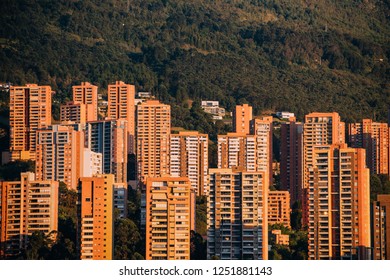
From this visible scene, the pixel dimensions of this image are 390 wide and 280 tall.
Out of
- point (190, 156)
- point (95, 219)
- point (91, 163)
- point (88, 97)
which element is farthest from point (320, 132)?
point (95, 219)

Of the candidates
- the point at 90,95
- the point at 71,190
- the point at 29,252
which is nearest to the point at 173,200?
the point at 29,252

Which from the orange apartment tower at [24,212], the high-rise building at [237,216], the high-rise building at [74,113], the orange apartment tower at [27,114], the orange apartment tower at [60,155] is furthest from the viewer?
the high-rise building at [74,113]

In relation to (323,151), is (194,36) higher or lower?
higher

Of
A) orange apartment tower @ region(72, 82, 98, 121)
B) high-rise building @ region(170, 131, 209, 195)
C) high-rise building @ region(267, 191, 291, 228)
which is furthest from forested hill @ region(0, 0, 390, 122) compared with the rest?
high-rise building @ region(267, 191, 291, 228)

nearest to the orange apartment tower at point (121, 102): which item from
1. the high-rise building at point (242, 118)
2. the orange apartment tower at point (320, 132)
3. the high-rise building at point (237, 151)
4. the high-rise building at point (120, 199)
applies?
the high-rise building at point (242, 118)

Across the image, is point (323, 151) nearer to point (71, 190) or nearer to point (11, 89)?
point (71, 190)

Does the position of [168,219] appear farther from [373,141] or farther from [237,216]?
[373,141]

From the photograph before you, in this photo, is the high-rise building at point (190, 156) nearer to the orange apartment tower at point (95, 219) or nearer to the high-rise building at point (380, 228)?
the orange apartment tower at point (95, 219)
